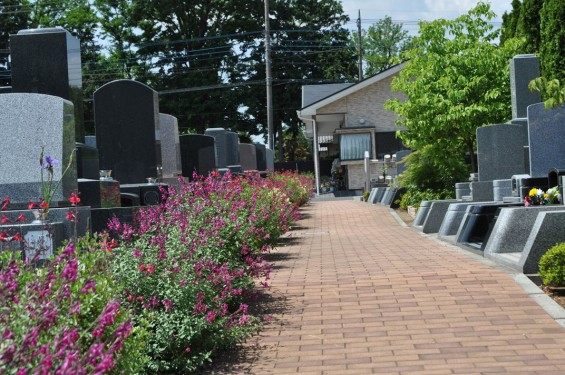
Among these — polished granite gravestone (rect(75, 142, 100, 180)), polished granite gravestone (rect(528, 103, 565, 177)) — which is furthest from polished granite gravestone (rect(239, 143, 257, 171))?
polished granite gravestone (rect(75, 142, 100, 180))

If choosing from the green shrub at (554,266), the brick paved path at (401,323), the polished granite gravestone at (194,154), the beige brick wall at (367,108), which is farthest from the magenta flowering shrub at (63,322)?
the beige brick wall at (367,108)

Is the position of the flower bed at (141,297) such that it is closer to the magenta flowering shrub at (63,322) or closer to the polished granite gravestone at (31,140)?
the magenta flowering shrub at (63,322)

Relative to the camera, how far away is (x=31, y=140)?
1005 cm

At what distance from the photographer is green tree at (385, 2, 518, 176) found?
26500 millimetres

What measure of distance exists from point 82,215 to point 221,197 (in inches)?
100.0

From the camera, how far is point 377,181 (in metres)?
42.5

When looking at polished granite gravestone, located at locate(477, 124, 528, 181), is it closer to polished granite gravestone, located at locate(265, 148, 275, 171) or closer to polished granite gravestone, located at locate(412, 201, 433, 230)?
polished granite gravestone, located at locate(412, 201, 433, 230)

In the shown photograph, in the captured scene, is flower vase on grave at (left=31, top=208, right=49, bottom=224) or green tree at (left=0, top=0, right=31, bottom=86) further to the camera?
green tree at (left=0, top=0, right=31, bottom=86)

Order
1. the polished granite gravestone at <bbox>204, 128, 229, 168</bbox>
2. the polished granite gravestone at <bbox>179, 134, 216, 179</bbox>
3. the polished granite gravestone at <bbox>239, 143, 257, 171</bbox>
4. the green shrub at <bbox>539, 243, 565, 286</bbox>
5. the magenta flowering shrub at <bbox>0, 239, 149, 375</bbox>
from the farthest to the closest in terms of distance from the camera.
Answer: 1. the polished granite gravestone at <bbox>239, 143, 257, 171</bbox>
2. the polished granite gravestone at <bbox>204, 128, 229, 168</bbox>
3. the polished granite gravestone at <bbox>179, 134, 216, 179</bbox>
4. the green shrub at <bbox>539, 243, 565, 286</bbox>
5. the magenta flowering shrub at <bbox>0, 239, 149, 375</bbox>

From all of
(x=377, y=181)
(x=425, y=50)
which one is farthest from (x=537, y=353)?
(x=377, y=181)

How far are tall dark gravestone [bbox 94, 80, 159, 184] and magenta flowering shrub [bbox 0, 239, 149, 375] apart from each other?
11211 millimetres

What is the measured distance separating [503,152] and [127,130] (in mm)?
7918

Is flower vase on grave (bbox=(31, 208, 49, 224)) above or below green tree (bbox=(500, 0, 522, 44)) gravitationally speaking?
below

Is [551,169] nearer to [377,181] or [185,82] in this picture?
[377,181]
